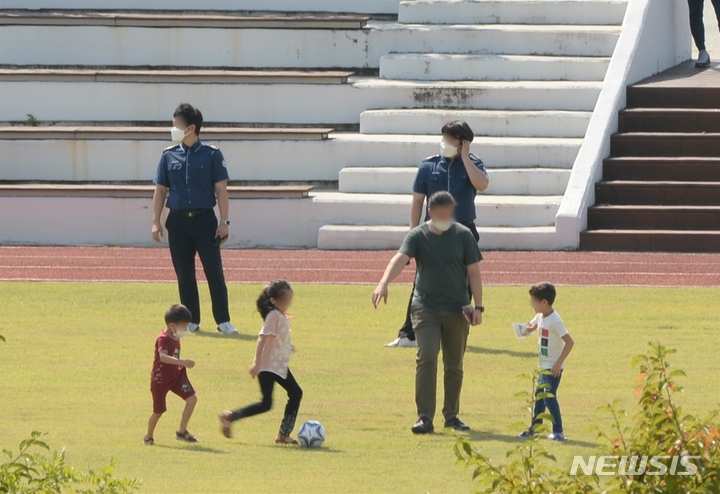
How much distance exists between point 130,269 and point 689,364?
846 cm

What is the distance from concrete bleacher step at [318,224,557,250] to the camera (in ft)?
59.1

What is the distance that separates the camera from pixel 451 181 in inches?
445

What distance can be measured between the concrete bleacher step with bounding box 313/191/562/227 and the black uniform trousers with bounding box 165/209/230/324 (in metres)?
6.65

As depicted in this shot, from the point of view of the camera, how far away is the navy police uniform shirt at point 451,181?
11297mm

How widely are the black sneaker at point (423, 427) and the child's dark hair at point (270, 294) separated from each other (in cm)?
117

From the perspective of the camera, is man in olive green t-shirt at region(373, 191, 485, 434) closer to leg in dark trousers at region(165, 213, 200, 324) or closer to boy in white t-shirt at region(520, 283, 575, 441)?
boy in white t-shirt at region(520, 283, 575, 441)

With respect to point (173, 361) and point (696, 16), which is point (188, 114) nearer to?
point (173, 361)

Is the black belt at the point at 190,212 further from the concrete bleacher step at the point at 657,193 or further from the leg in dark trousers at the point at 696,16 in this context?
the leg in dark trousers at the point at 696,16

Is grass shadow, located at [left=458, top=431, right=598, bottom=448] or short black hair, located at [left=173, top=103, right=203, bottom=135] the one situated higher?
short black hair, located at [left=173, top=103, right=203, bottom=135]

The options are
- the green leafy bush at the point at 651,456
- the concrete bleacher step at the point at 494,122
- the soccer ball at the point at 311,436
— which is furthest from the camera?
the concrete bleacher step at the point at 494,122

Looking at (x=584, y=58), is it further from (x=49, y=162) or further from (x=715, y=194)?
(x=49, y=162)

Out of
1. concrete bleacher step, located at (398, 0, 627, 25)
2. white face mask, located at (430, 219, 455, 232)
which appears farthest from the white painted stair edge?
white face mask, located at (430, 219, 455, 232)

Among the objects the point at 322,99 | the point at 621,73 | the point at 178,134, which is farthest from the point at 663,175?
→ the point at 178,134

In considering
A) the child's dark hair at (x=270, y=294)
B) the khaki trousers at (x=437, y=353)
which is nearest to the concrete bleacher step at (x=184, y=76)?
the khaki trousers at (x=437, y=353)
